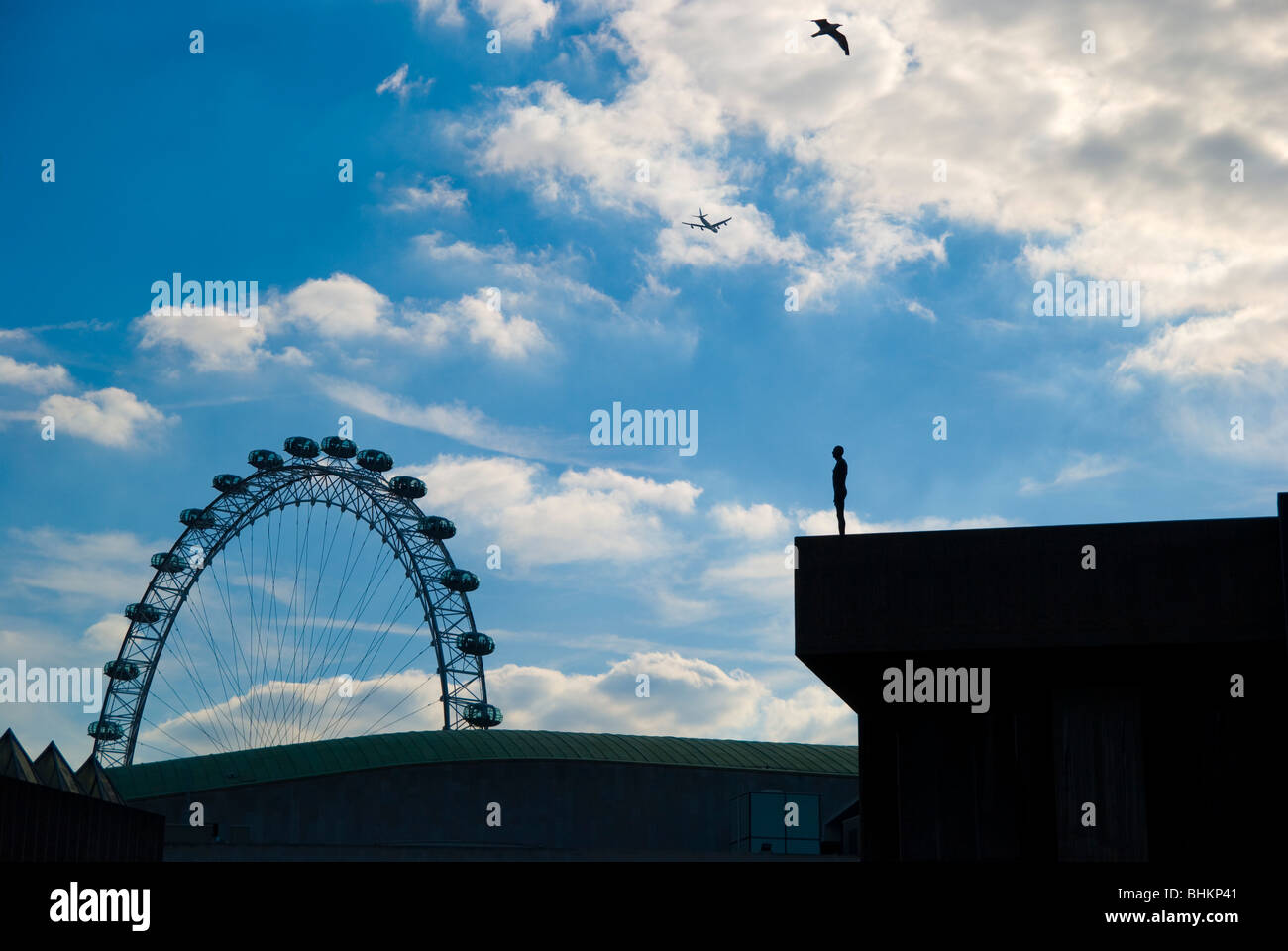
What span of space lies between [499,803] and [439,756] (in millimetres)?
4625

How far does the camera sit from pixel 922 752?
103ft

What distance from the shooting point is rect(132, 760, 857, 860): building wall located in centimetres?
6956

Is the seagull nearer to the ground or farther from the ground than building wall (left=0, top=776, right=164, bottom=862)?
farther from the ground

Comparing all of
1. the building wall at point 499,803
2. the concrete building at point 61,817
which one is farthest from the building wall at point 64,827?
the building wall at point 499,803

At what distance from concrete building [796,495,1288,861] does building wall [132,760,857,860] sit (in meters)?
37.3

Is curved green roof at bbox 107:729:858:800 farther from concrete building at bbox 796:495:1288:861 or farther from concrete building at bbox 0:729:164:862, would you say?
concrete building at bbox 796:495:1288:861

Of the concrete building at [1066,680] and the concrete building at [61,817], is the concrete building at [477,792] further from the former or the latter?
the concrete building at [1066,680]

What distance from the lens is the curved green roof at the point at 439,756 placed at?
71938 mm

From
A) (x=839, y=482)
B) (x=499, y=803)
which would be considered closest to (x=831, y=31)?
(x=839, y=482)

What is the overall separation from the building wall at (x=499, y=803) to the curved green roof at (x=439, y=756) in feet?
2.28

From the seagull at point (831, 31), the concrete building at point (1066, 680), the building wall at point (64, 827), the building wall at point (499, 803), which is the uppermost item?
the seagull at point (831, 31)

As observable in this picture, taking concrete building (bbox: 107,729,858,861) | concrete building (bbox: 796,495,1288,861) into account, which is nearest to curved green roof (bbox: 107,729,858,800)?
concrete building (bbox: 107,729,858,861)

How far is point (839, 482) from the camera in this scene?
1235 inches
